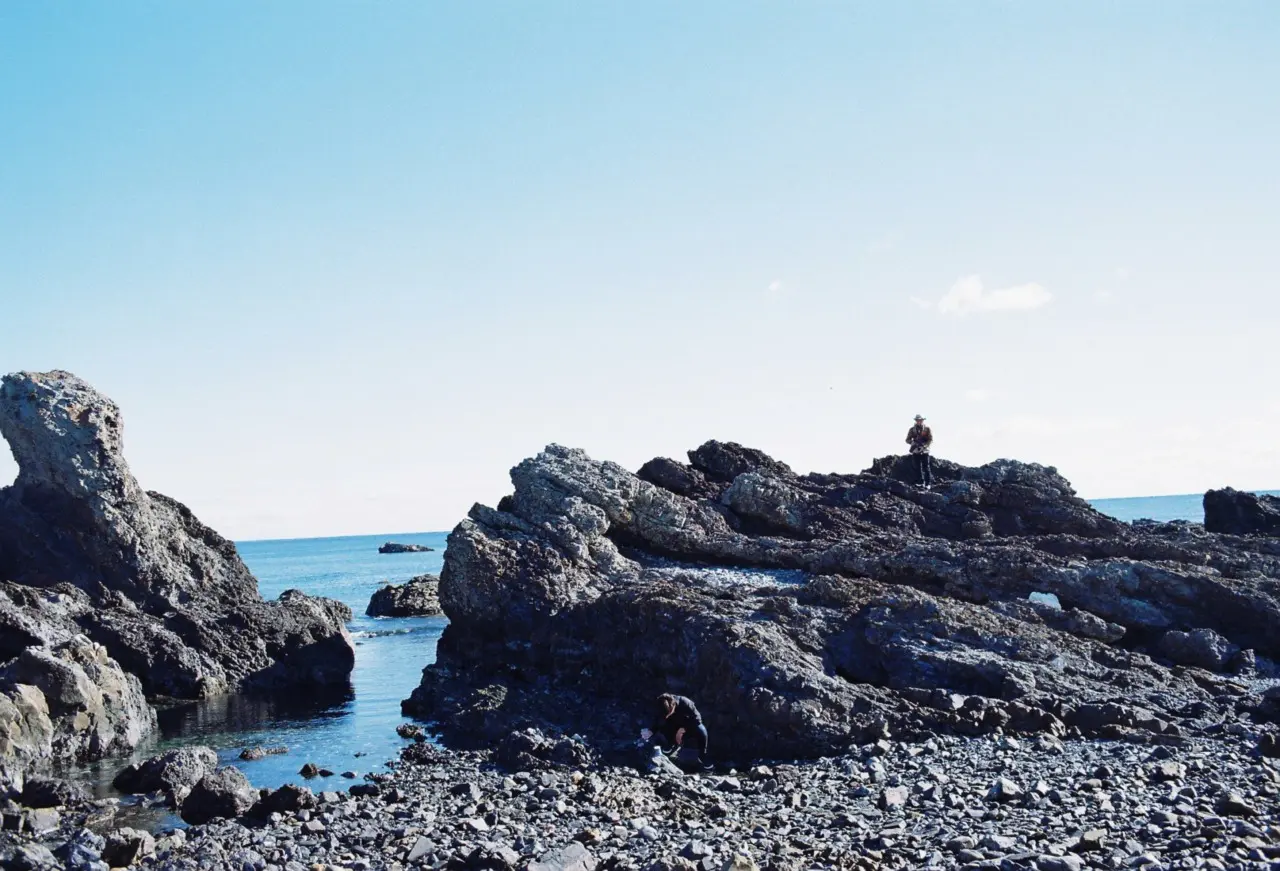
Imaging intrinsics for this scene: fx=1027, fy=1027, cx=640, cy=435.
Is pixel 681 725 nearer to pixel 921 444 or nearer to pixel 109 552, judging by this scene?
pixel 921 444

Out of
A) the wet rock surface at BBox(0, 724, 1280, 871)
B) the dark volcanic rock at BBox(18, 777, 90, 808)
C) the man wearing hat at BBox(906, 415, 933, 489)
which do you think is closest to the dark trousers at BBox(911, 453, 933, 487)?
the man wearing hat at BBox(906, 415, 933, 489)

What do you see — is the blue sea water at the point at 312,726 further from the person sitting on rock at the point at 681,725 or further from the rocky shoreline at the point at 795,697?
the person sitting on rock at the point at 681,725

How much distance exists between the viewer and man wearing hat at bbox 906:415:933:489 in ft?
123

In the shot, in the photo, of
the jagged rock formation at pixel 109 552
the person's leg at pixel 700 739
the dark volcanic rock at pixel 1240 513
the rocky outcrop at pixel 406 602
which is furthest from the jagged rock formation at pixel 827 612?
the rocky outcrop at pixel 406 602

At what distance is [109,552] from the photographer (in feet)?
112

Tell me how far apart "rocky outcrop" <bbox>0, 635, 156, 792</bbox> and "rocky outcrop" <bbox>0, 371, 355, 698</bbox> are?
669 cm

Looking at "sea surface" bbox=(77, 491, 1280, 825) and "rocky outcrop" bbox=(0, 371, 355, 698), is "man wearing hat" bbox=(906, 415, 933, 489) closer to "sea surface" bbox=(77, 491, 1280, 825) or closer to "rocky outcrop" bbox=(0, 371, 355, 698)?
"sea surface" bbox=(77, 491, 1280, 825)

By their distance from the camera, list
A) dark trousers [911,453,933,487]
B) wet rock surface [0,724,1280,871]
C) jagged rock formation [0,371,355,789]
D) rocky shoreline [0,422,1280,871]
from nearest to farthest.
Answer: wet rock surface [0,724,1280,871] → rocky shoreline [0,422,1280,871] → jagged rock formation [0,371,355,789] → dark trousers [911,453,933,487]

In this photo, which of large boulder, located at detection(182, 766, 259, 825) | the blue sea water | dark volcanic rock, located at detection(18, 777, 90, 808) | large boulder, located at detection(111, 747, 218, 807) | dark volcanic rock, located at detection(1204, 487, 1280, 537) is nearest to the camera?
large boulder, located at detection(182, 766, 259, 825)

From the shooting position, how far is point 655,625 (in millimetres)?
23547

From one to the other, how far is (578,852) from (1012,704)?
10.4 m

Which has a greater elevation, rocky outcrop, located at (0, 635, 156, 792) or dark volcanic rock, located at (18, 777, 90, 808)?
rocky outcrop, located at (0, 635, 156, 792)

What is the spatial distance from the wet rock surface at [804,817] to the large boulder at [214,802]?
309 millimetres

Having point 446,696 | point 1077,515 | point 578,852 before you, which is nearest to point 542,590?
point 446,696
